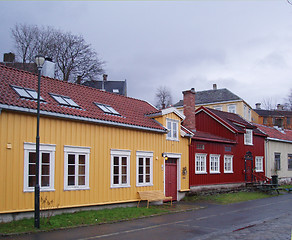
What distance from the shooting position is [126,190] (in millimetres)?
18094

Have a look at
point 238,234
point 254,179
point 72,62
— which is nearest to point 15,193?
point 238,234

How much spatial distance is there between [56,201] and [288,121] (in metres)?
67.9

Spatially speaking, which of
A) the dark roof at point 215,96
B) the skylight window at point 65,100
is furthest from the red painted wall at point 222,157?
the dark roof at point 215,96

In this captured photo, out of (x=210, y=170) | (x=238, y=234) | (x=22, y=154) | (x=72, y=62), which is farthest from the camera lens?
(x=72, y=62)

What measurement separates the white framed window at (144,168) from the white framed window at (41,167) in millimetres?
5354

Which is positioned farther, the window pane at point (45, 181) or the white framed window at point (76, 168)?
the white framed window at point (76, 168)

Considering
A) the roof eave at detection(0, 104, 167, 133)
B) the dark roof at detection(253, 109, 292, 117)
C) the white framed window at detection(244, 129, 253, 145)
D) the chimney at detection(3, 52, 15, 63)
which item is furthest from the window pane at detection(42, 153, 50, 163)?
the dark roof at detection(253, 109, 292, 117)

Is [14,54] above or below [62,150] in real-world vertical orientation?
above

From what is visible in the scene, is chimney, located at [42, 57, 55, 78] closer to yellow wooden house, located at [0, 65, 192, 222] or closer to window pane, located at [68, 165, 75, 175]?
yellow wooden house, located at [0, 65, 192, 222]

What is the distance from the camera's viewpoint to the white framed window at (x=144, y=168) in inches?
748

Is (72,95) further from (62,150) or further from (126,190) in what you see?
(126,190)

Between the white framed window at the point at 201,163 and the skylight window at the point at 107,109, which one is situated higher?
the skylight window at the point at 107,109

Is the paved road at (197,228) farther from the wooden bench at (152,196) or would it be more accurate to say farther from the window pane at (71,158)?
the window pane at (71,158)

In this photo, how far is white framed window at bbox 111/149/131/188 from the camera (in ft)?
57.6
